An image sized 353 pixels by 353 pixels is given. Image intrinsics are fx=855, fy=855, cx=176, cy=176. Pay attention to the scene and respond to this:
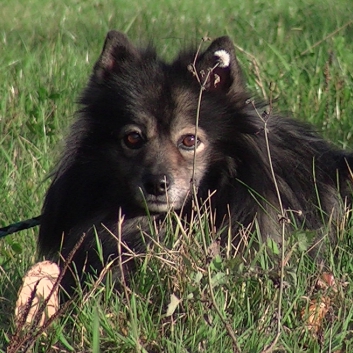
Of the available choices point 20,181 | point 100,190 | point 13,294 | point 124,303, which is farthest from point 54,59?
point 124,303

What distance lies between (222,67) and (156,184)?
71 cm

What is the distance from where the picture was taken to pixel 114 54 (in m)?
4.38

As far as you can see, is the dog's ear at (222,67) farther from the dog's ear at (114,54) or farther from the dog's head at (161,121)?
the dog's ear at (114,54)

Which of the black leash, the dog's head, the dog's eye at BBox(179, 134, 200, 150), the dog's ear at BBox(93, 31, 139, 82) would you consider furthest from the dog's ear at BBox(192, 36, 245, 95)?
the black leash

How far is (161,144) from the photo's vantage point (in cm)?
419

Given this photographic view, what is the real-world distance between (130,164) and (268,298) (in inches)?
45.7

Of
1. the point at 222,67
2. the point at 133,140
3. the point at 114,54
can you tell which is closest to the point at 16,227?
the point at 133,140

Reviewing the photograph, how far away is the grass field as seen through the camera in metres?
3.22

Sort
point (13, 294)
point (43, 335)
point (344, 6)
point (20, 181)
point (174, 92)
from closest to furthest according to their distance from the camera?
1. point (43, 335)
2. point (13, 294)
3. point (174, 92)
4. point (20, 181)
5. point (344, 6)

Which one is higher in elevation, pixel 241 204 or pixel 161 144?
pixel 161 144

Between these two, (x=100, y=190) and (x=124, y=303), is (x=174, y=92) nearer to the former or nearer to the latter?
(x=100, y=190)

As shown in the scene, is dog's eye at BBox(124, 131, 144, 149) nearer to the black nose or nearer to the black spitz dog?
the black spitz dog

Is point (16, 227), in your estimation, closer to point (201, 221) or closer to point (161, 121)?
point (161, 121)

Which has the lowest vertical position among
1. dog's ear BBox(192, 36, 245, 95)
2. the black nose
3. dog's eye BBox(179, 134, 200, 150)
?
the black nose
